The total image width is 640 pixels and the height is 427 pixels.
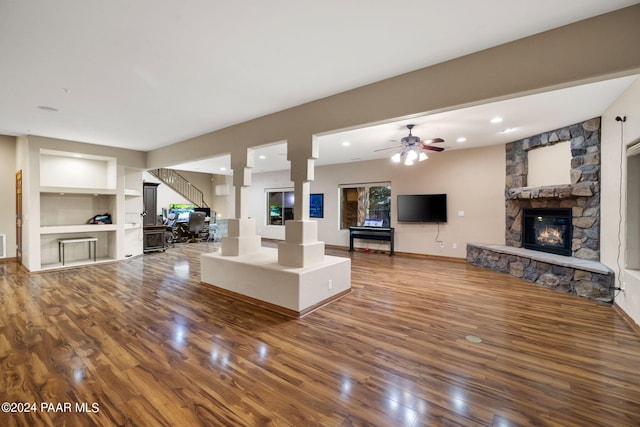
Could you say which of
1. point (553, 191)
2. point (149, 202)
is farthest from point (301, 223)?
point (149, 202)

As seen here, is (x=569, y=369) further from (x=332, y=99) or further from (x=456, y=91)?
(x=332, y=99)

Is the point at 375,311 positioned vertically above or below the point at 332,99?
below

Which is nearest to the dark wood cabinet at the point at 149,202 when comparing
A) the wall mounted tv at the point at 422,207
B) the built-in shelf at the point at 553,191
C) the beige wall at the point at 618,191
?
the wall mounted tv at the point at 422,207

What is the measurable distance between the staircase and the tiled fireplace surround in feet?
39.0

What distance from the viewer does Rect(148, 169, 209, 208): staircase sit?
11.4 meters

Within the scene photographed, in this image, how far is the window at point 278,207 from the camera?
414 inches

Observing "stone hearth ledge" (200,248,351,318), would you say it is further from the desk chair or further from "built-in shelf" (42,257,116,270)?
the desk chair

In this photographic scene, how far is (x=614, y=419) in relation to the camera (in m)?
1.69

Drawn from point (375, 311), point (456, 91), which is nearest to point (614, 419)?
point (375, 311)

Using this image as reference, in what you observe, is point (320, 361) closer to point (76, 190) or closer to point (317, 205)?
point (76, 190)

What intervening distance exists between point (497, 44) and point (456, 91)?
46 cm

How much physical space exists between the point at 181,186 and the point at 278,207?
16.2 ft

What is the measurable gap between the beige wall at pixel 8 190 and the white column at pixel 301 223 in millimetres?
6842

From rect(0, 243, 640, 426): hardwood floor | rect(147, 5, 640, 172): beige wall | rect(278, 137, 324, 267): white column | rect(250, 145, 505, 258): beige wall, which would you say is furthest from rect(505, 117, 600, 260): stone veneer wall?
rect(278, 137, 324, 267): white column
